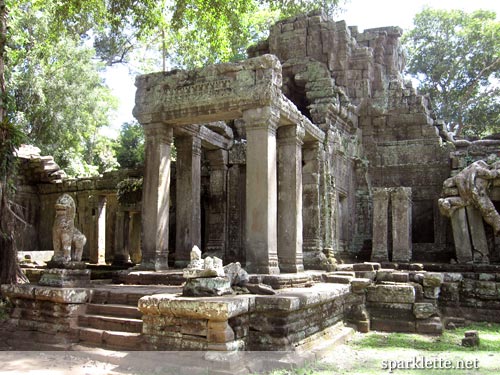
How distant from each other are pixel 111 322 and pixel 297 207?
4.43 meters

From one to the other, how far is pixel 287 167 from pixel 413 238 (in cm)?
580

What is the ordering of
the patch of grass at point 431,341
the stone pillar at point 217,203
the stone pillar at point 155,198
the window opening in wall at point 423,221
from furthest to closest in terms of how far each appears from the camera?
the window opening in wall at point 423,221
the stone pillar at point 217,203
the stone pillar at point 155,198
the patch of grass at point 431,341

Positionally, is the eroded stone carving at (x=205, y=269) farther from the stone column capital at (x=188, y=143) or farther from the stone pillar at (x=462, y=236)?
the stone pillar at (x=462, y=236)

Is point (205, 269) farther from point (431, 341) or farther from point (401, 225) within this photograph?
point (401, 225)

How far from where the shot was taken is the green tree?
2498 centimetres

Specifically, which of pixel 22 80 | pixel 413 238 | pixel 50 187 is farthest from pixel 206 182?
pixel 22 80

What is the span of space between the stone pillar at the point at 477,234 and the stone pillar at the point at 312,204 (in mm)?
3449

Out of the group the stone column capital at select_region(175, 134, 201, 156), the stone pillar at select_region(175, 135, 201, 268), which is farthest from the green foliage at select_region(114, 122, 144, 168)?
the stone pillar at select_region(175, 135, 201, 268)

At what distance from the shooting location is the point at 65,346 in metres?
6.43

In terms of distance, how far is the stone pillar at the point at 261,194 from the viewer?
816cm

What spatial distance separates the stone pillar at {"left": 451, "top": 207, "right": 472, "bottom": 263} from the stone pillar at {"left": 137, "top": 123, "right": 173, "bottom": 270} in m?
6.65

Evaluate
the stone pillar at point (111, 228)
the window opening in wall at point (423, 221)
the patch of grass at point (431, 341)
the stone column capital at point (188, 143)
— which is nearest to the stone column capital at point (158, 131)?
the stone column capital at point (188, 143)

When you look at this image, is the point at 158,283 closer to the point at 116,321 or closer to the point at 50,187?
the point at 116,321

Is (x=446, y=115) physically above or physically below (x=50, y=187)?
above
